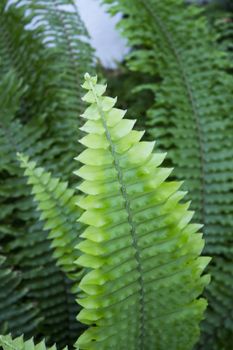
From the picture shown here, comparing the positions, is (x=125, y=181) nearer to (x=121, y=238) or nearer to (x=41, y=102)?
(x=121, y=238)

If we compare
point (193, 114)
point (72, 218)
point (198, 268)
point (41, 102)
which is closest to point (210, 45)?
point (193, 114)

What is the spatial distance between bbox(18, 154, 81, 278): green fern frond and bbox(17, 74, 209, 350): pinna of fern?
0.21 meters

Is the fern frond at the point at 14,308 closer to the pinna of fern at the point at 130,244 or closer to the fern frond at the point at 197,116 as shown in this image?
the pinna of fern at the point at 130,244

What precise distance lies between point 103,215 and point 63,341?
61cm

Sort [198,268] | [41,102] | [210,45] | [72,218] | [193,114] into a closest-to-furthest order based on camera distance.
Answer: [198,268], [72,218], [193,114], [41,102], [210,45]

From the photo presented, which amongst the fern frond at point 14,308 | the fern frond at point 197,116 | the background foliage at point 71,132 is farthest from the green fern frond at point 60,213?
the fern frond at point 197,116

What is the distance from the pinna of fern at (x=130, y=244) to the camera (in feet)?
2.94

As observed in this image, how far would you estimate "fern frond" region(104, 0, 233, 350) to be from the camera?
57.5 inches

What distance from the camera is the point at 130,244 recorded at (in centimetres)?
98

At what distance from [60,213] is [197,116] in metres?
0.57

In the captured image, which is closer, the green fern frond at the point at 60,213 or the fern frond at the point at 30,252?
the green fern frond at the point at 60,213

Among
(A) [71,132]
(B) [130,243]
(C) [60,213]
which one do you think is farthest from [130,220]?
(A) [71,132]

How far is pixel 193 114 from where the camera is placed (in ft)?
5.24

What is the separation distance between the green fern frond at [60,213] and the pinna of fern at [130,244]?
0.21 m
